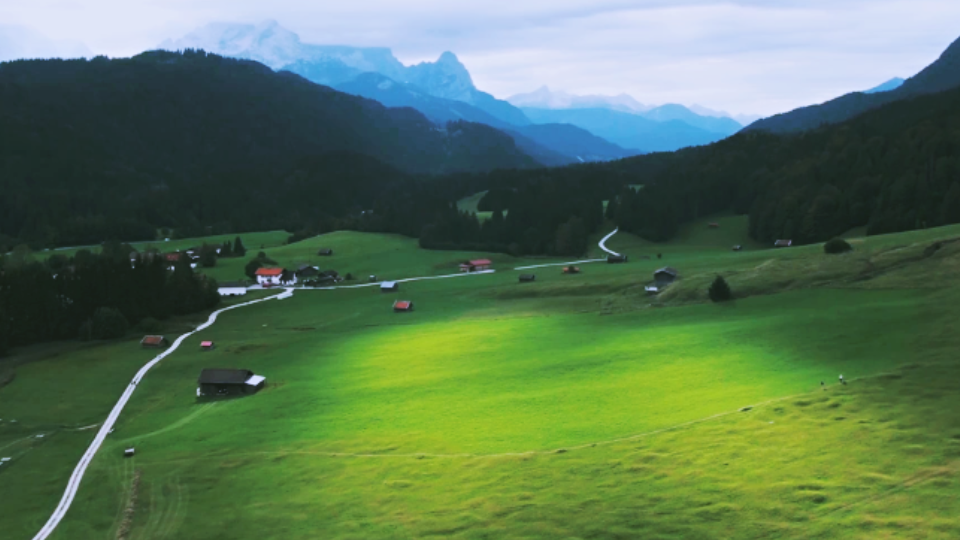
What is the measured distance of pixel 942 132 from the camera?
5340 inches

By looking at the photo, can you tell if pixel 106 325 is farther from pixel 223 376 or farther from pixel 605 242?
pixel 605 242

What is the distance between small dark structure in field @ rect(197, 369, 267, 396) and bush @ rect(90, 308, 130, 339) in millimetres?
33631

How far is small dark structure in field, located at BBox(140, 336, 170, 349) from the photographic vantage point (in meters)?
76.2

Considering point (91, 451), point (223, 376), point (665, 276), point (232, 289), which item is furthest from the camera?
point (232, 289)

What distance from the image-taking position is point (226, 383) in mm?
55562

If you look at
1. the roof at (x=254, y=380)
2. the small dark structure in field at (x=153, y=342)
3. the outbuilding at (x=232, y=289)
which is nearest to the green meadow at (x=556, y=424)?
the roof at (x=254, y=380)

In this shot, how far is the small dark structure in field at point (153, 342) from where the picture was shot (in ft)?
250

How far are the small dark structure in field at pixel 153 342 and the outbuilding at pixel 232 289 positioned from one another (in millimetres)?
36646

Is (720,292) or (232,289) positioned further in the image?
(232,289)

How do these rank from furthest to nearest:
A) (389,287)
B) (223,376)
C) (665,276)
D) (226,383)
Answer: (389,287)
(665,276)
(223,376)
(226,383)

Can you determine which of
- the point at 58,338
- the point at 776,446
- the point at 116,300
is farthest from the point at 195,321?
the point at 776,446

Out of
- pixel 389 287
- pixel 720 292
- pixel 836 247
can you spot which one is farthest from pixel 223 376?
pixel 836 247

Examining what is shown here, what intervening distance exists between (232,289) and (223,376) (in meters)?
62.8

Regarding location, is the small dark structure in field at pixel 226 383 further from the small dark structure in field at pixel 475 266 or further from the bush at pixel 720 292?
the small dark structure in field at pixel 475 266
